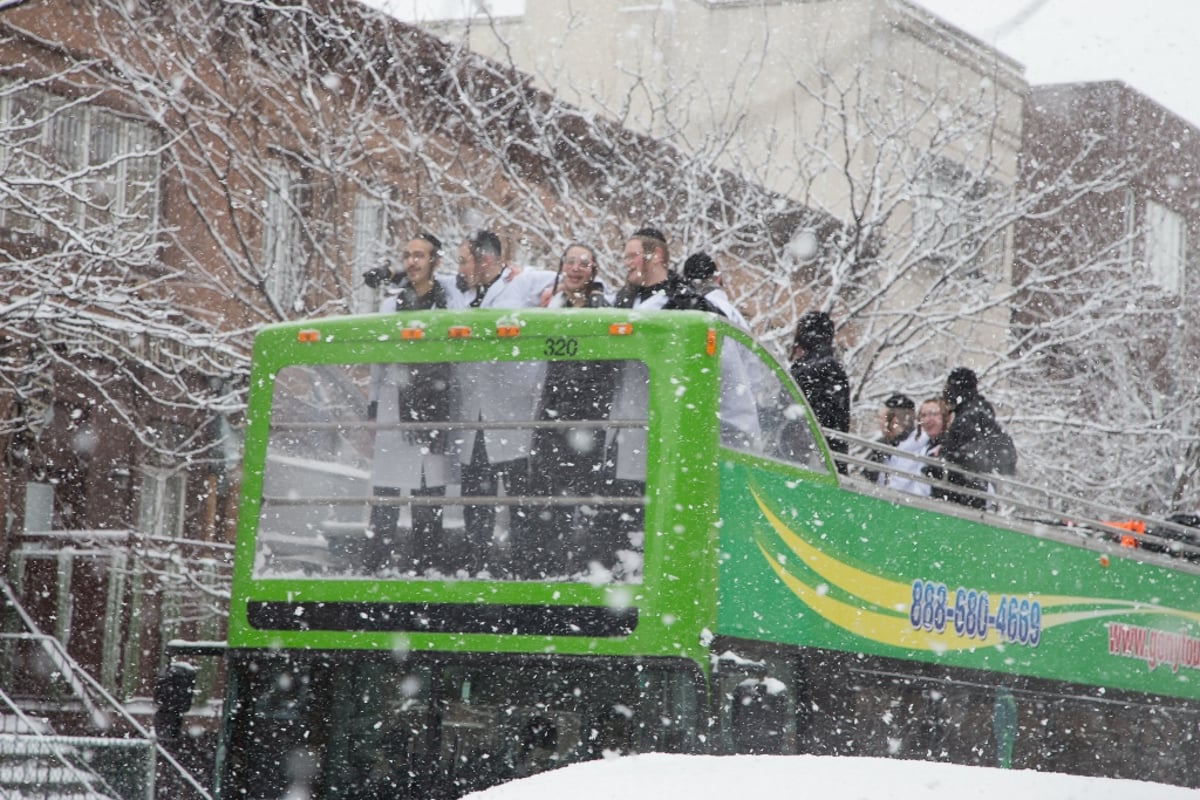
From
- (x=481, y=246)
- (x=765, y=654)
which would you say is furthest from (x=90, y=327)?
(x=765, y=654)

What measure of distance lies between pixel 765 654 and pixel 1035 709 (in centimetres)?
306

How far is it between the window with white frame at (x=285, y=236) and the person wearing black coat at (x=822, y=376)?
368 inches

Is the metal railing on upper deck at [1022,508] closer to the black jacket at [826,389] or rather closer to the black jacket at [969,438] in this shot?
the black jacket at [969,438]

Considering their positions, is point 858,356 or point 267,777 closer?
point 267,777

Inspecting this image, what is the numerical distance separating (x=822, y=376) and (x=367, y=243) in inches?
444

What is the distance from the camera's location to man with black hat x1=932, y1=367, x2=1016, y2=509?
11.5 meters

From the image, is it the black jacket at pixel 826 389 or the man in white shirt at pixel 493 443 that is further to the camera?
the black jacket at pixel 826 389

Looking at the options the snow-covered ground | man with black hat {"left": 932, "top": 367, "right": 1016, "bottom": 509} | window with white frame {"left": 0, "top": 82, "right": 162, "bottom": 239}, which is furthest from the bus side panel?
window with white frame {"left": 0, "top": 82, "right": 162, "bottom": 239}

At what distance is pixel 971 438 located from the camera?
1148cm

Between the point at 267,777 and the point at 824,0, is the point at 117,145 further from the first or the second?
the point at 824,0

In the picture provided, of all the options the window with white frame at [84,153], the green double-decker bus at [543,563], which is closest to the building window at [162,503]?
the window with white frame at [84,153]

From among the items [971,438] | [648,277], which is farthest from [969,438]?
[648,277]

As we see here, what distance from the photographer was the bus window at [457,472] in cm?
875

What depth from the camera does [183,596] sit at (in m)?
19.2
